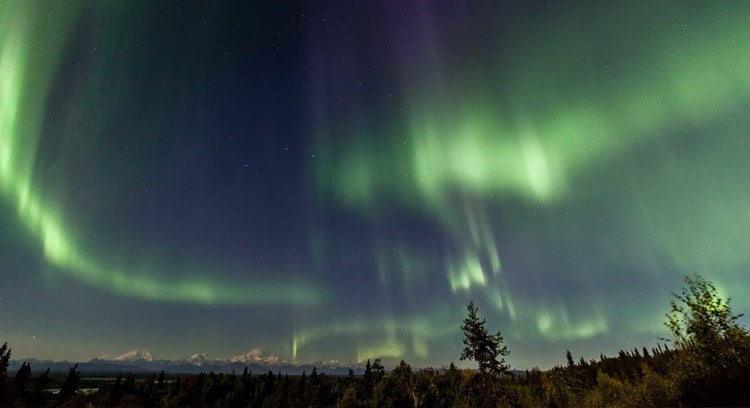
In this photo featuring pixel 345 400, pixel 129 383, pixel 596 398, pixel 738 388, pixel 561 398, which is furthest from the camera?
pixel 129 383

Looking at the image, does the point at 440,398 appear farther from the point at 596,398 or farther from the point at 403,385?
the point at 596,398

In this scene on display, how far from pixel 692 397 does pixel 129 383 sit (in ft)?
785

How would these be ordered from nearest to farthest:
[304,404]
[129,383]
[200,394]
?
1. [304,404]
2. [200,394]
3. [129,383]

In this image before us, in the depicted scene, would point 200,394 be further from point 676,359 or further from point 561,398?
point 676,359

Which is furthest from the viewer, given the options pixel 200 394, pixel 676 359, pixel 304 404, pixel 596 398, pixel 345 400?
pixel 200 394

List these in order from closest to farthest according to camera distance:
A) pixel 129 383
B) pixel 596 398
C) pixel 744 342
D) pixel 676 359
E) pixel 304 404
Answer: pixel 744 342, pixel 676 359, pixel 596 398, pixel 304 404, pixel 129 383

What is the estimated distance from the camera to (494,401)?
1946 inches

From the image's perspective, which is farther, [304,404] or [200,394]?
[200,394]

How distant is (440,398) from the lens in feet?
374

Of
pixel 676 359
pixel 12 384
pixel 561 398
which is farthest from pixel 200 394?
pixel 676 359

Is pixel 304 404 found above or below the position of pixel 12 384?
below

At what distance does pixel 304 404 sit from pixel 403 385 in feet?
227

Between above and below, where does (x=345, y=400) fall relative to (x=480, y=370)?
below

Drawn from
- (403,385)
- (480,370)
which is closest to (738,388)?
(480,370)
